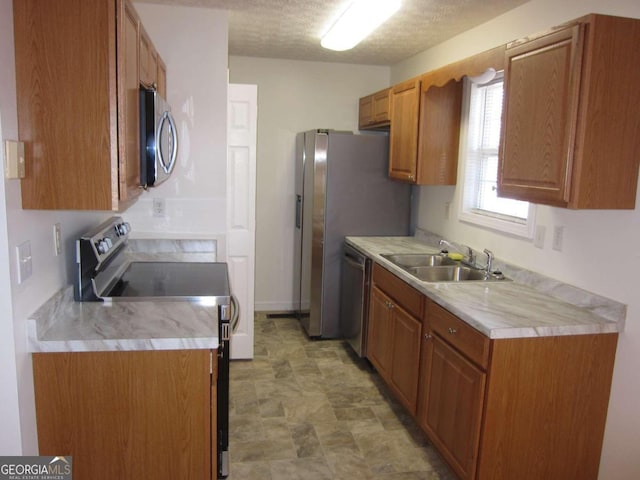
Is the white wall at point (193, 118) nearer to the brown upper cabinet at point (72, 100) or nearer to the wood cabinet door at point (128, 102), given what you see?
the wood cabinet door at point (128, 102)

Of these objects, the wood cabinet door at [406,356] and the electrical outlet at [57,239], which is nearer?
the electrical outlet at [57,239]

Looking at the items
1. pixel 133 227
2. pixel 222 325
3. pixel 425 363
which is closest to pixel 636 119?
pixel 425 363

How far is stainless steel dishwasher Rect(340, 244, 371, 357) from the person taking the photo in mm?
3730

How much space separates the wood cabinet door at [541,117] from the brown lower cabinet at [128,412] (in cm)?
151

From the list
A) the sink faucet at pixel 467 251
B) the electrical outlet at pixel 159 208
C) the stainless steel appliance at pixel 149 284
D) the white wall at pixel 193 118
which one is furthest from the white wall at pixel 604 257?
the electrical outlet at pixel 159 208

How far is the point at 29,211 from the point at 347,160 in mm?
2691

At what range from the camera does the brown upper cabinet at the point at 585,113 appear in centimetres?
Result: 197

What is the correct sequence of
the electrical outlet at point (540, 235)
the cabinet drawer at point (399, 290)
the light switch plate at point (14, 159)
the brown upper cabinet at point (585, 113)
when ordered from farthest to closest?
1. the cabinet drawer at point (399, 290)
2. the electrical outlet at point (540, 235)
3. the brown upper cabinet at point (585, 113)
4. the light switch plate at point (14, 159)

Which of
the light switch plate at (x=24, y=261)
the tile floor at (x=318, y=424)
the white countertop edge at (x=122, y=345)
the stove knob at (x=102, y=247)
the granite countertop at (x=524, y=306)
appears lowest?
the tile floor at (x=318, y=424)

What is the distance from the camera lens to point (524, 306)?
7.77 ft

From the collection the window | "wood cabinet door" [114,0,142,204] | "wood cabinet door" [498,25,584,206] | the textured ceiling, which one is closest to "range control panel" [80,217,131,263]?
"wood cabinet door" [114,0,142,204]

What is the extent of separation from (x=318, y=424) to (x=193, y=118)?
209 centimetres

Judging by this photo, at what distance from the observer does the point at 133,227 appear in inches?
135

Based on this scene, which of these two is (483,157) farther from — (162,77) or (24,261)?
(24,261)
